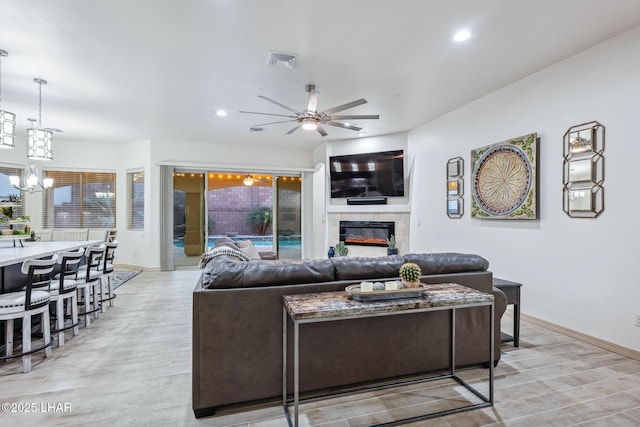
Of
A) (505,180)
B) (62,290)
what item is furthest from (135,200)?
(505,180)

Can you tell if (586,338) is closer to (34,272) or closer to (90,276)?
(34,272)

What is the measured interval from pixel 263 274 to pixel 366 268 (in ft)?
2.53

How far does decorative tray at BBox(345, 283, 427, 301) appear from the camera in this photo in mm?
1971

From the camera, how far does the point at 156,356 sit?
9.47ft

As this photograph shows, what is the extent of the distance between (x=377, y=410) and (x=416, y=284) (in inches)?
33.9

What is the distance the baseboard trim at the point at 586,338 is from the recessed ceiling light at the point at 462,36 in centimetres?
315

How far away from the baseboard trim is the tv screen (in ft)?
10.6

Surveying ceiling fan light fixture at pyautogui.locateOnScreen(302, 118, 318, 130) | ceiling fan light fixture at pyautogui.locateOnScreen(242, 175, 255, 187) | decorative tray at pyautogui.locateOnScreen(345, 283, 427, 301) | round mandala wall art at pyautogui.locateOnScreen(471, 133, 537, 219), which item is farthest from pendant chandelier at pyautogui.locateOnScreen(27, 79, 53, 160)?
round mandala wall art at pyautogui.locateOnScreen(471, 133, 537, 219)

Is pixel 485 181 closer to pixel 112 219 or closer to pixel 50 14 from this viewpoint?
pixel 50 14

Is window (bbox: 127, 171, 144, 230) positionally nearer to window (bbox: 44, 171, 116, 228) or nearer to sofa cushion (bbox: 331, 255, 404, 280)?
window (bbox: 44, 171, 116, 228)

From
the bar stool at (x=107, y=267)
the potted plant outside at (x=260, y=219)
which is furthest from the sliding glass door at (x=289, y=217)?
the bar stool at (x=107, y=267)

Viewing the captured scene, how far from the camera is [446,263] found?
257cm

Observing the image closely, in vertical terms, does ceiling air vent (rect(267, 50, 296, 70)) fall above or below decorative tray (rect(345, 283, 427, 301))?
above

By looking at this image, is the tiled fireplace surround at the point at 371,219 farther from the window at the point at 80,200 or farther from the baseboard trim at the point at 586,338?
the window at the point at 80,200
